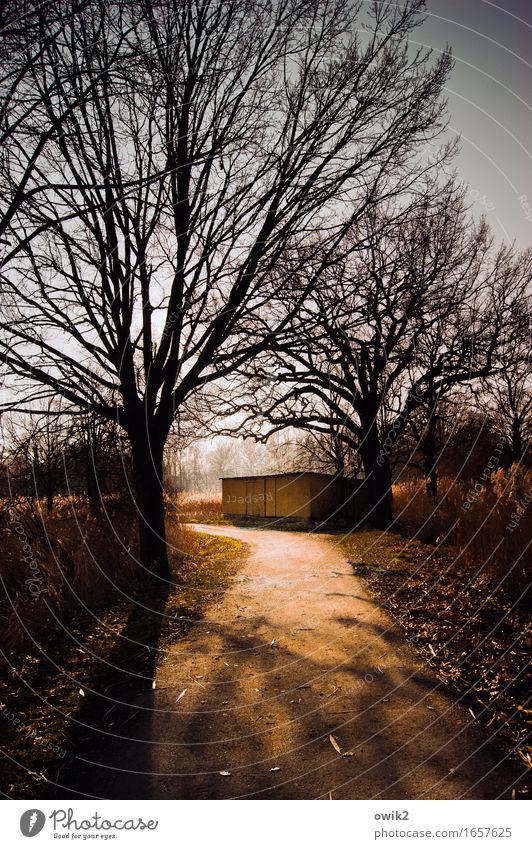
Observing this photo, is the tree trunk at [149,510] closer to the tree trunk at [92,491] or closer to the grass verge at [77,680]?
the grass verge at [77,680]

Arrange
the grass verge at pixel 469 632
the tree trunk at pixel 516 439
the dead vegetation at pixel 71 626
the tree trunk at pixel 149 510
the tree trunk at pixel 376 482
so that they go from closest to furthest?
the dead vegetation at pixel 71 626
the grass verge at pixel 469 632
the tree trunk at pixel 149 510
the tree trunk at pixel 376 482
the tree trunk at pixel 516 439

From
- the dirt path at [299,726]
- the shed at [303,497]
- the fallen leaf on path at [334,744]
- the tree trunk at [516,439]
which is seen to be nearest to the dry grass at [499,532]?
the dirt path at [299,726]

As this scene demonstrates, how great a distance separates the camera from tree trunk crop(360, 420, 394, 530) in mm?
18109

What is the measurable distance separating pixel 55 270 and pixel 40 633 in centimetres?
616

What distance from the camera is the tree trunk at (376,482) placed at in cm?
1811

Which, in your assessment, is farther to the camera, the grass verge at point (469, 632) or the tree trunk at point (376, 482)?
the tree trunk at point (376, 482)

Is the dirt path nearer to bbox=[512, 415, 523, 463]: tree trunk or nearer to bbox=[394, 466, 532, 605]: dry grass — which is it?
bbox=[394, 466, 532, 605]: dry grass

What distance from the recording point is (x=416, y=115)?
331 inches

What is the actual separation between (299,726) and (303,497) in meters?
24.1

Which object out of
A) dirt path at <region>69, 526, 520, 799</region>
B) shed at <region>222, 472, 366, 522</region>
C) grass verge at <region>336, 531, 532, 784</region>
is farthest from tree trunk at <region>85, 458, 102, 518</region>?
shed at <region>222, 472, 366, 522</region>

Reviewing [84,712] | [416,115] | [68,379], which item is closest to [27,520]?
[68,379]

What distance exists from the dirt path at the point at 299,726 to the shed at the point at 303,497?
19.7 m

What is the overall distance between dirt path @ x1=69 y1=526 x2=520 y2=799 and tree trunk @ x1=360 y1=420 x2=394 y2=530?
11657 mm

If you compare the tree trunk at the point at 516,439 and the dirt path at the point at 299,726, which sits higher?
the tree trunk at the point at 516,439
